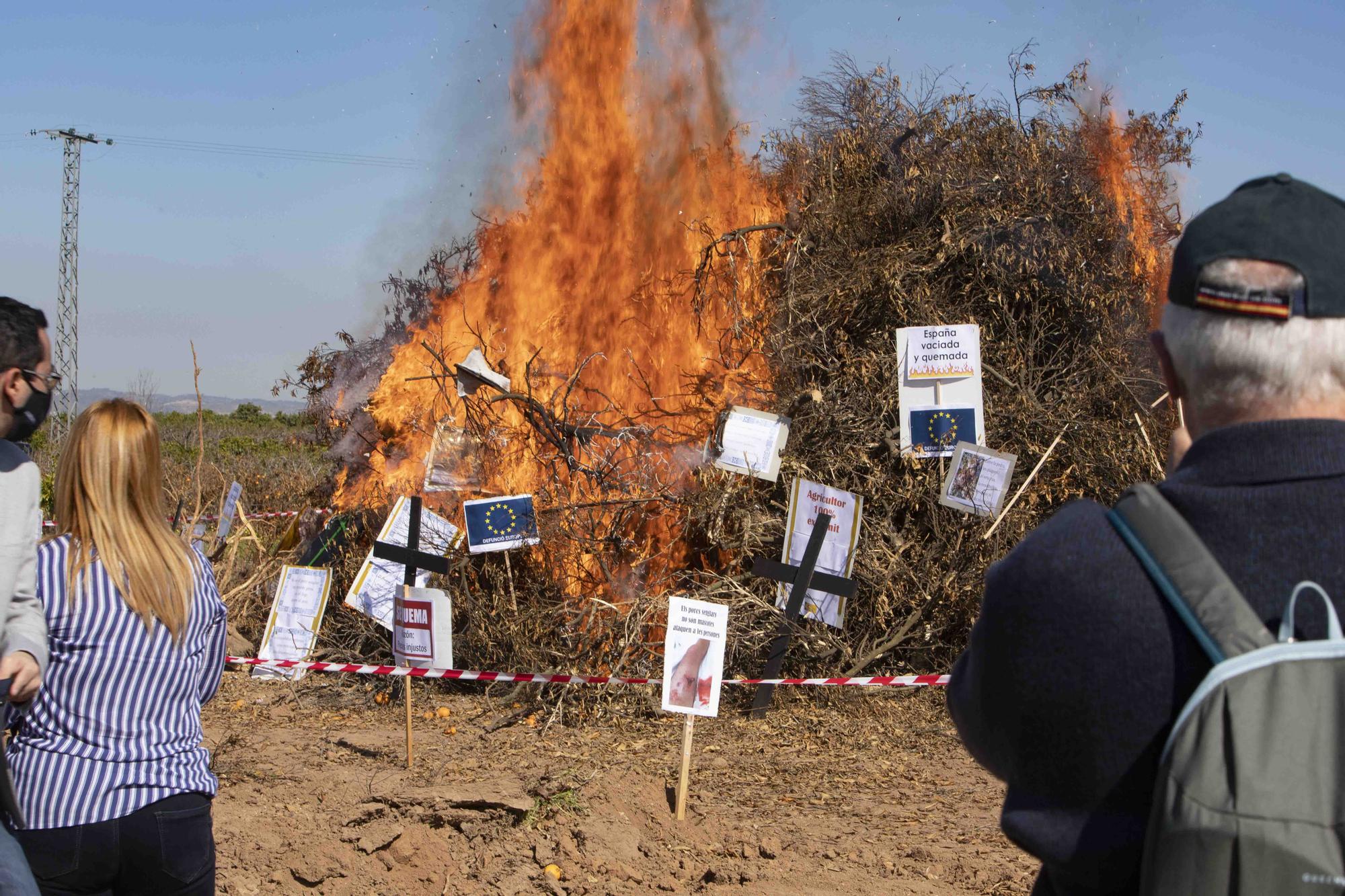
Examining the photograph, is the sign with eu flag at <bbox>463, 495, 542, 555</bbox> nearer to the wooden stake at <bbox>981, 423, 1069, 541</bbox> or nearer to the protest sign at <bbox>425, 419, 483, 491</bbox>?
the protest sign at <bbox>425, 419, 483, 491</bbox>

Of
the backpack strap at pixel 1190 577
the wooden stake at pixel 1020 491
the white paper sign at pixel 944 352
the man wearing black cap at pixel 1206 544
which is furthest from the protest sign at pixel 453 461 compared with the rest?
the backpack strap at pixel 1190 577

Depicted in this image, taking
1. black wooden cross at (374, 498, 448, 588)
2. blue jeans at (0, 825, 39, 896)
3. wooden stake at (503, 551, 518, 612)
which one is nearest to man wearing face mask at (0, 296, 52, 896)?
blue jeans at (0, 825, 39, 896)

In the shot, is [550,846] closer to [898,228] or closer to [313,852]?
[313,852]

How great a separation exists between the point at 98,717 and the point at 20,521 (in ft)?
1.69

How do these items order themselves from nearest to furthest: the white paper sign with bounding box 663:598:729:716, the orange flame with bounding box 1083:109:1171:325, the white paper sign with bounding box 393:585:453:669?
1. the white paper sign with bounding box 663:598:729:716
2. the white paper sign with bounding box 393:585:453:669
3. the orange flame with bounding box 1083:109:1171:325

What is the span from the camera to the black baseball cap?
1372 millimetres

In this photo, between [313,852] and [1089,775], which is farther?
[313,852]

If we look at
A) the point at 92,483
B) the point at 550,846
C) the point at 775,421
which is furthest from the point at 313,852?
the point at 775,421

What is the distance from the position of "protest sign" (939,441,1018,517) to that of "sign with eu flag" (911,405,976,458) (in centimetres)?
34

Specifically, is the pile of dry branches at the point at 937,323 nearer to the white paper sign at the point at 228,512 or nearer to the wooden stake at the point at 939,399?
the wooden stake at the point at 939,399

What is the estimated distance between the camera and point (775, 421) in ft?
28.2

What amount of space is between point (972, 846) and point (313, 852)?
3.31 m

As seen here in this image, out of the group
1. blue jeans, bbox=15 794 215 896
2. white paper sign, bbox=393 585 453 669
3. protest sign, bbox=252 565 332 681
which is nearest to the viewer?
blue jeans, bbox=15 794 215 896

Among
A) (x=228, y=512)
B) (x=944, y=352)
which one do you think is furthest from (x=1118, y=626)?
(x=228, y=512)
